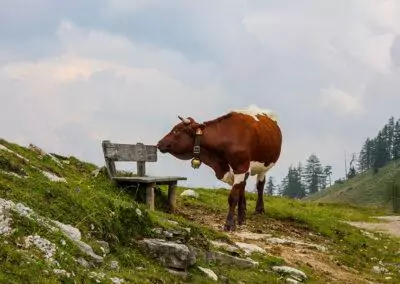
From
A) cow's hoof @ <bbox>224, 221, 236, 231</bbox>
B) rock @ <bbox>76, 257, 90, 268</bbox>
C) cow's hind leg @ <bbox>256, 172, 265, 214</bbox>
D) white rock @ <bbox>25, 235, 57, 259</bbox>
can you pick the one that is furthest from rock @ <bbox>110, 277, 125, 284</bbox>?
cow's hind leg @ <bbox>256, 172, 265, 214</bbox>

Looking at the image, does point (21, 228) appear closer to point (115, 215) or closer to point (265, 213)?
point (115, 215)

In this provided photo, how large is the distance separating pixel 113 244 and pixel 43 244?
7.26 feet

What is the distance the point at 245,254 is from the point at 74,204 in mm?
5374

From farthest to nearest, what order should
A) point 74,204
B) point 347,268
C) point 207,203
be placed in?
point 207,203 → point 347,268 → point 74,204

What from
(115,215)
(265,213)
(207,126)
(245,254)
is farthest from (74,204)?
(265,213)

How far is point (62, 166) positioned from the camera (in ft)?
69.5

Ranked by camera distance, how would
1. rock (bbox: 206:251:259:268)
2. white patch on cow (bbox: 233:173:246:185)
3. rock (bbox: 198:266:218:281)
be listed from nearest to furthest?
rock (bbox: 198:266:218:281) → rock (bbox: 206:251:259:268) → white patch on cow (bbox: 233:173:246:185)

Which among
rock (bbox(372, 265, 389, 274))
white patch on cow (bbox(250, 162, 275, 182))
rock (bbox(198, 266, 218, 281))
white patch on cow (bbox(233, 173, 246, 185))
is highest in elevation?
white patch on cow (bbox(250, 162, 275, 182))

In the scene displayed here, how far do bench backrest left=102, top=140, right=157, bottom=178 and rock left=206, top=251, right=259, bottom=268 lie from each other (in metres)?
7.97

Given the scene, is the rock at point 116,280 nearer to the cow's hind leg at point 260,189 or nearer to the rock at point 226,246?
the rock at point 226,246

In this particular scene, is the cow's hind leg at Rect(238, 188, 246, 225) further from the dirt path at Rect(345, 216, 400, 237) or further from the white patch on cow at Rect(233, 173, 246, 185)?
the dirt path at Rect(345, 216, 400, 237)

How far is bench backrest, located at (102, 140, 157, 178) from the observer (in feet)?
68.8

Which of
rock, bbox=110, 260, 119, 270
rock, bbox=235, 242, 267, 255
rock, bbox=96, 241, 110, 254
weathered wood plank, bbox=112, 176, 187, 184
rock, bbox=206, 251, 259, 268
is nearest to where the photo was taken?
rock, bbox=110, 260, 119, 270

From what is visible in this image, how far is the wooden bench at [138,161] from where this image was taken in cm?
2052
